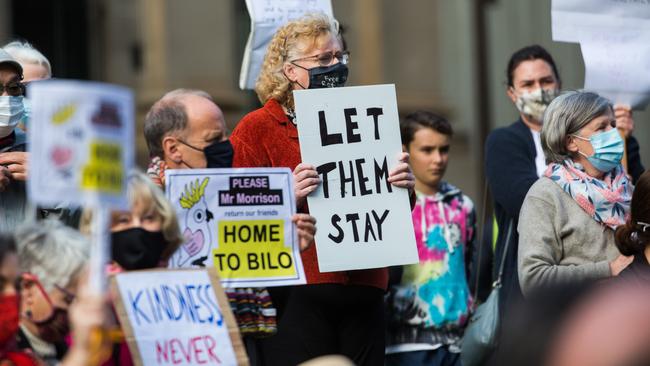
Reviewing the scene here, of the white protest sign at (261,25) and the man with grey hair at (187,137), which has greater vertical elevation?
the white protest sign at (261,25)

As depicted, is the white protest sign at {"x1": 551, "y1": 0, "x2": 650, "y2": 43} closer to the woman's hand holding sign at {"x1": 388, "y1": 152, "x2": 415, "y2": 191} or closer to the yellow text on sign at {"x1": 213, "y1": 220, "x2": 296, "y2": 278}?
the woman's hand holding sign at {"x1": 388, "y1": 152, "x2": 415, "y2": 191}

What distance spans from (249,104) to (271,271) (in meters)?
12.3

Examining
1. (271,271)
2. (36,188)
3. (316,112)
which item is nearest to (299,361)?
(271,271)

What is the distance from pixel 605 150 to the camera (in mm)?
5758

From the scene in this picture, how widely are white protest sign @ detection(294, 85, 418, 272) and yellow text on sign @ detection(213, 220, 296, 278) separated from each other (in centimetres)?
31

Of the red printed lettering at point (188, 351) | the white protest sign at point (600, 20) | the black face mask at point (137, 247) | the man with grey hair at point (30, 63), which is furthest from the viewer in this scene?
the white protest sign at point (600, 20)

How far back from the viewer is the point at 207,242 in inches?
188

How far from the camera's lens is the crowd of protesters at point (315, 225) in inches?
155

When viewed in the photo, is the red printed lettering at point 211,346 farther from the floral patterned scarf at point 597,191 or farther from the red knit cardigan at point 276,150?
the floral patterned scarf at point 597,191

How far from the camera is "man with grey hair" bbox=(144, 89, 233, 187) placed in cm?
515

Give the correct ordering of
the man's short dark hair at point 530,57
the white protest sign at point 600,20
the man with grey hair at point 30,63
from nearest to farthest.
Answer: the man with grey hair at point 30,63
the white protest sign at point 600,20
the man's short dark hair at point 530,57

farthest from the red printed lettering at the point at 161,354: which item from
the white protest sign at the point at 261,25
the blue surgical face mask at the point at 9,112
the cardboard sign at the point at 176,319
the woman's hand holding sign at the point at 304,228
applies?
the white protest sign at the point at 261,25

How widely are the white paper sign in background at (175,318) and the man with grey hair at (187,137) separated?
3.37ft

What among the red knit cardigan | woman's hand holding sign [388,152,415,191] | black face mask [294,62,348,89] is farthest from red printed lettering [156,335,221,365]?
black face mask [294,62,348,89]
